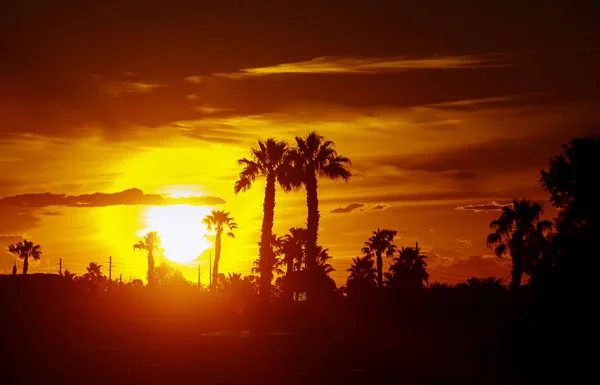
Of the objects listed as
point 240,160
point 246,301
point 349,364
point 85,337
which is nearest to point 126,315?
point 246,301

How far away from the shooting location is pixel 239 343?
1323 inches

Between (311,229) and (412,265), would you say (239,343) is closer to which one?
(311,229)

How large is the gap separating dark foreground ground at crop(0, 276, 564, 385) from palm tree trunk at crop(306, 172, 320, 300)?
397 cm

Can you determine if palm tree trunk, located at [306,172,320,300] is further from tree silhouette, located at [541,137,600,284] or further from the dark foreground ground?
tree silhouette, located at [541,137,600,284]

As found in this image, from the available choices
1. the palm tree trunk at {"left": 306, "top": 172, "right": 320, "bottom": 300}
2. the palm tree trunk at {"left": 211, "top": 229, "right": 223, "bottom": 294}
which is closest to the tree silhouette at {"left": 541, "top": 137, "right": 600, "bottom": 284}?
the palm tree trunk at {"left": 306, "top": 172, "right": 320, "bottom": 300}

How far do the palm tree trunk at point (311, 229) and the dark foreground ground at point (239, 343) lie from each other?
3.97 m

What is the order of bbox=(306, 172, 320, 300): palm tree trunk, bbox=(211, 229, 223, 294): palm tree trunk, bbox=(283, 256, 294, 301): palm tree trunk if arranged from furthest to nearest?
bbox=(211, 229, 223, 294): palm tree trunk < bbox=(283, 256, 294, 301): palm tree trunk < bbox=(306, 172, 320, 300): palm tree trunk

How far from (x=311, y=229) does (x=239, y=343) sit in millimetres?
26181

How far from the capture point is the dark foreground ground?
23734mm

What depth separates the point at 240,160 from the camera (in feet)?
209

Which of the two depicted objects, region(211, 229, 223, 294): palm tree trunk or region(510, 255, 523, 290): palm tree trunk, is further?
region(211, 229, 223, 294): palm tree trunk

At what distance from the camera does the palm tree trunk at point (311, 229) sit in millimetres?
57916

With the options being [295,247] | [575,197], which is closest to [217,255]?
[295,247]

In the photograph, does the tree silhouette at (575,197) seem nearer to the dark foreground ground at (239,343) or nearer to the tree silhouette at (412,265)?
the dark foreground ground at (239,343)
